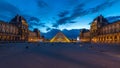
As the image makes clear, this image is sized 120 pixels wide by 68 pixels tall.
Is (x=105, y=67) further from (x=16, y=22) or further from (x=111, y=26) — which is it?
(x=16, y=22)

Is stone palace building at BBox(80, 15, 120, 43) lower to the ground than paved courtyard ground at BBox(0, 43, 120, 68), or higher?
higher

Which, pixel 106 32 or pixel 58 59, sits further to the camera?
pixel 106 32

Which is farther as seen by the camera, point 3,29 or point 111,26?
point 111,26

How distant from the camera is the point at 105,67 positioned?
981 centimetres

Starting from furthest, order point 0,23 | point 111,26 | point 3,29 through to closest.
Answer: point 111,26
point 3,29
point 0,23

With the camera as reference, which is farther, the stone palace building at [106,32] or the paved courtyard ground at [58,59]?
the stone palace building at [106,32]

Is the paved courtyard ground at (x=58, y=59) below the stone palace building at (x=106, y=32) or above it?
below

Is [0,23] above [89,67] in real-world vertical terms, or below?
above

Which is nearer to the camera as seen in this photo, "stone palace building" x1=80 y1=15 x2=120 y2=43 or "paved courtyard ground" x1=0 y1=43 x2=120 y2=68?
"paved courtyard ground" x1=0 y1=43 x2=120 y2=68

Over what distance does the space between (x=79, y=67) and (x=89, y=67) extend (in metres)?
0.62

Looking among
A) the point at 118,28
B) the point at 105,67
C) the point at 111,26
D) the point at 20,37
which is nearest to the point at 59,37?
the point at 20,37

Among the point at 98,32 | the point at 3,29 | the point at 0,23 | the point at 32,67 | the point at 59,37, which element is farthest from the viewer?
the point at 59,37

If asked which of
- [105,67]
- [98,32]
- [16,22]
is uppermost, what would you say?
[16,22]

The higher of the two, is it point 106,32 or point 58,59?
point 106,32
